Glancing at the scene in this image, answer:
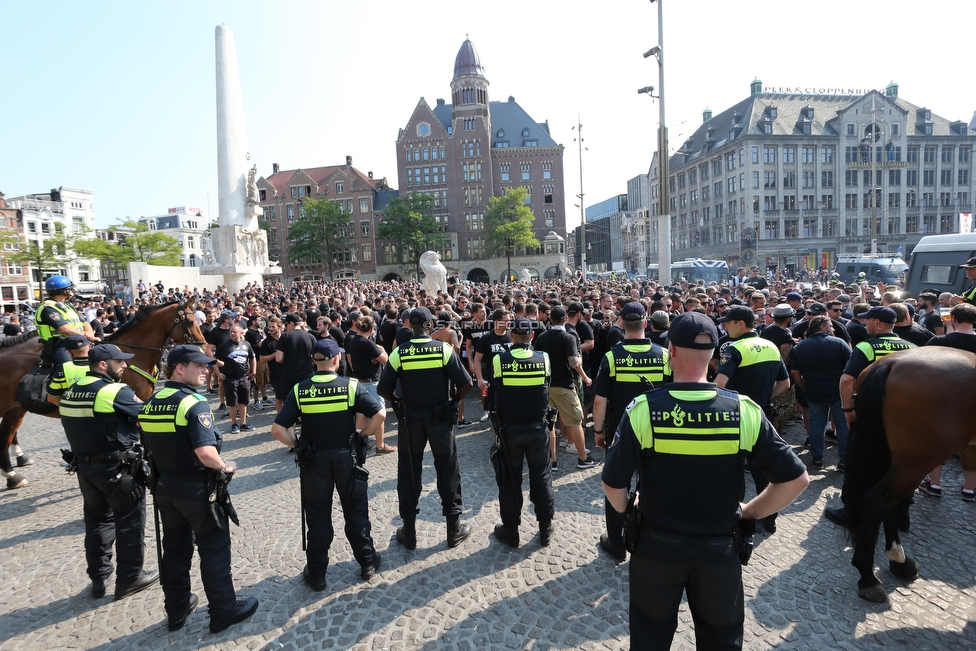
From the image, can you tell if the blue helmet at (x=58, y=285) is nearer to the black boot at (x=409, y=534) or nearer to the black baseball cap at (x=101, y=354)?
the black baseball cap at (x=101, y=354)

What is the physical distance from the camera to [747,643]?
11.5 feet

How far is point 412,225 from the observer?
62.4m

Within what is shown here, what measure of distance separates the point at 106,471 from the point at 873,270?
32660mm

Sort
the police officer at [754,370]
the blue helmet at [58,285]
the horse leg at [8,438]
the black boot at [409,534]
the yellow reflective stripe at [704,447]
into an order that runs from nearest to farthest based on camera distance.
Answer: the yellow reflective stripe at [704,447]
the black boot at [409,534]
the police officer at [754,370]
the horse leg at [8,438]
the blue helmet at [58,285]

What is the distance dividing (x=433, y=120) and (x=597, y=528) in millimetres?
67730

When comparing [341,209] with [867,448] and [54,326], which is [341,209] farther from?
[867,448]

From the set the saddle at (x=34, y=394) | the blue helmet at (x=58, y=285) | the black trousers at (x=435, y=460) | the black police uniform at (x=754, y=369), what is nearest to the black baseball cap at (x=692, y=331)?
the black trousers at (x=435, y=460)

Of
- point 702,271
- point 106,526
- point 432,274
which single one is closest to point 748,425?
point 106,526

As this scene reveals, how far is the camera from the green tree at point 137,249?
48344 millimetres

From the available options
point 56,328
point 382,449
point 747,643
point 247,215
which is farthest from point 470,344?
point 247,215

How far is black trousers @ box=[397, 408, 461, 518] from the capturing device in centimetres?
495

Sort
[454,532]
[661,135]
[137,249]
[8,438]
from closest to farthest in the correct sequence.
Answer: [454,532]
[8,438]
[661,135]
[137,249]

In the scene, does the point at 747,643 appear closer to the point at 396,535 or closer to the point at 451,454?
the point at 451,454

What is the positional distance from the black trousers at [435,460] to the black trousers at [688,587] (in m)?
2.60
